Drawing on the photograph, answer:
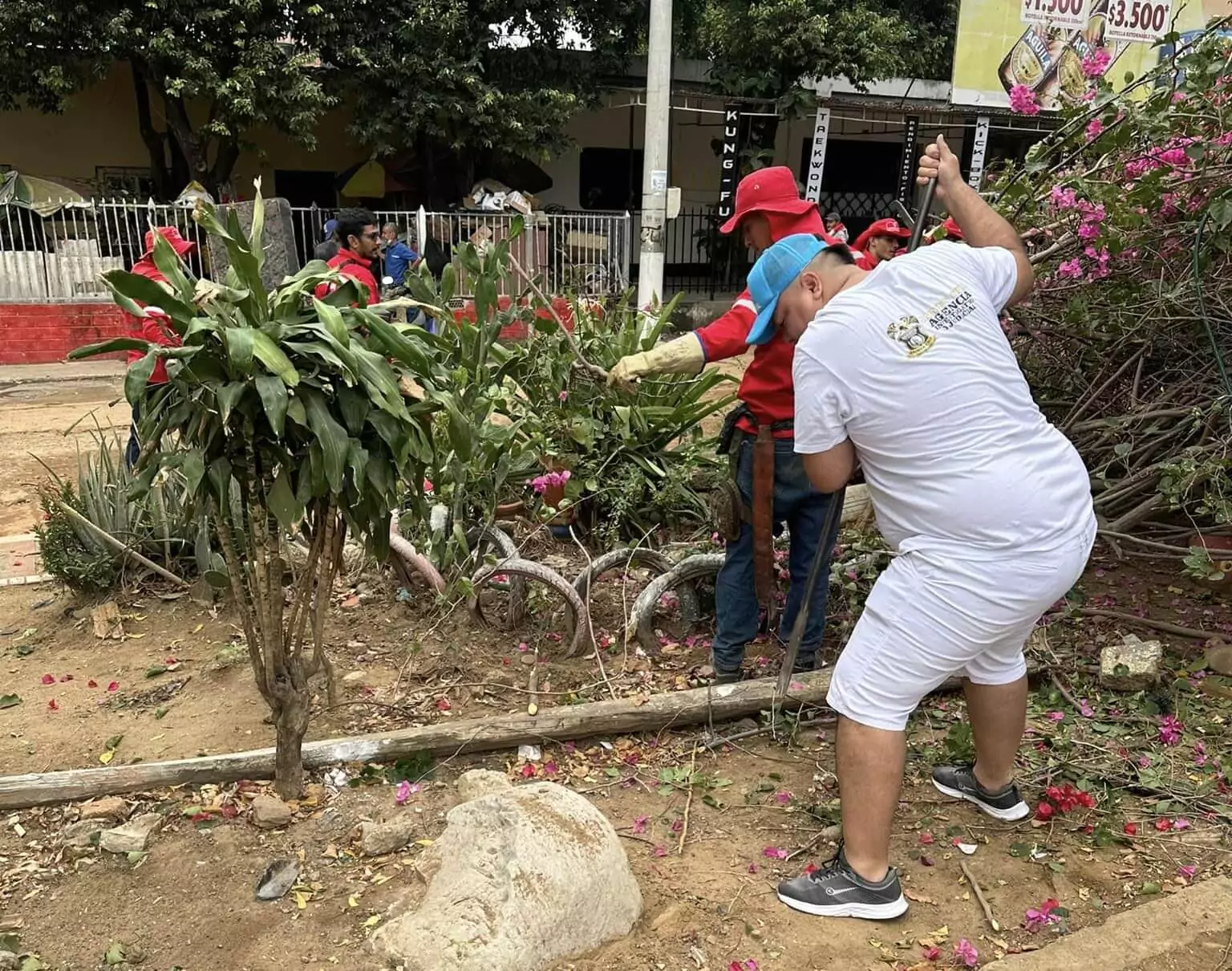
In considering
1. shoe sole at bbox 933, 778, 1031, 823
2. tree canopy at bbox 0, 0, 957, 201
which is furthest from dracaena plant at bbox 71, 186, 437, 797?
tree canopy at bbox 0, 0, 957, 201

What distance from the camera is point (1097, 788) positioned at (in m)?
2.77

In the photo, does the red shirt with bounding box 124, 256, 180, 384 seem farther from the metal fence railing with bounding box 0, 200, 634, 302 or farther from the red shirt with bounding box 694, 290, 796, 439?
the metal fence railing with bounding box 0, 200, 634, 302

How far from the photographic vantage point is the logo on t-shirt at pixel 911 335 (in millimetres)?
2104

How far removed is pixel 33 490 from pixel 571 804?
16.9ft

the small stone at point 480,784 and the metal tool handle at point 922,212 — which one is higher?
the metal tool handle at point 922,212

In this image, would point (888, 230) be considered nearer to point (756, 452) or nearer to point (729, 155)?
point (756, 452)

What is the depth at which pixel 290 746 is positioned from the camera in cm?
259

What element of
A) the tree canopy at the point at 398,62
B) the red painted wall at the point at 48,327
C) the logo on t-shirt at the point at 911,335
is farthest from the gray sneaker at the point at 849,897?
the tree canopy at the point at 398,62

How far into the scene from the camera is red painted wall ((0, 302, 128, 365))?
1098cm

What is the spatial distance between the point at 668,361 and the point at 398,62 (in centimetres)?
1087

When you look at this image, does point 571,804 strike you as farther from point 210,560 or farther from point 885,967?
point 210,560

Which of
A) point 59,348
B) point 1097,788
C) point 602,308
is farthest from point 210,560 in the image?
point 59,348

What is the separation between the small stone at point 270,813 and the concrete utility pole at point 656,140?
8.11 meters

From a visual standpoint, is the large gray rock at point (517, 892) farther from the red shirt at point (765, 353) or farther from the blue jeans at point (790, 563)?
the red shirt at point (765, 353)
